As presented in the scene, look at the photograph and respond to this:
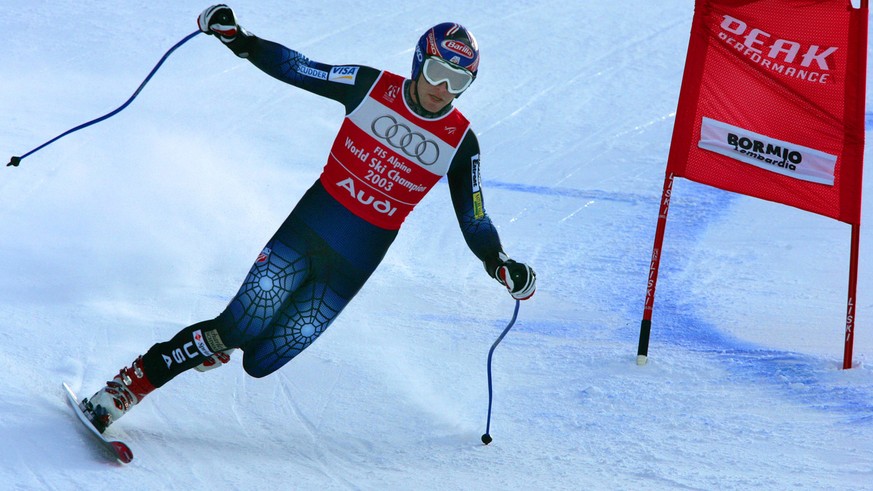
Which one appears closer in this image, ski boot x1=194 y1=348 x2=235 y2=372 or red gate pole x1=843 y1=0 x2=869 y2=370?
ski boot x1=194 y1=348 x2=235 y2=372

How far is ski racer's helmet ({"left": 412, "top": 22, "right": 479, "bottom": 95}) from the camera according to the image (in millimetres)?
4289

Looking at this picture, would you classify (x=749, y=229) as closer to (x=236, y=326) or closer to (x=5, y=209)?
(x=236, y=326)

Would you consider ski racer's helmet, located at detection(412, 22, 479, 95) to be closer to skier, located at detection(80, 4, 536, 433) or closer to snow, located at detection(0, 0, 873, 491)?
skier, located at detection(80, 4, 536, 433)

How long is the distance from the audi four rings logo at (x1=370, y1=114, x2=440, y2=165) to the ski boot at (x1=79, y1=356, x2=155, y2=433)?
1436 mm

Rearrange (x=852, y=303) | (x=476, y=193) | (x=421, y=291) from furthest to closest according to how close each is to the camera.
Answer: (x=421, y=291)
(x=852, y=303)
(x=476, y=193)

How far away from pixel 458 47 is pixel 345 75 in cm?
53

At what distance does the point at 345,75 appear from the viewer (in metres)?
4.50

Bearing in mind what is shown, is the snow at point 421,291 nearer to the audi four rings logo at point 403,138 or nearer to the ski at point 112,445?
the ski at point 112,445

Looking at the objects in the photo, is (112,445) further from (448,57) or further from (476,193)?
(448,57)

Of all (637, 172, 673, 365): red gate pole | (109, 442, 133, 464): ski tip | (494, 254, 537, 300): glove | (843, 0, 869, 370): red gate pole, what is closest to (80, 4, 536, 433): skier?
(494, 254, 537, 300): glove

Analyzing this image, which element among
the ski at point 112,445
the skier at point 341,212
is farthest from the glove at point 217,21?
the ski at point 112,445

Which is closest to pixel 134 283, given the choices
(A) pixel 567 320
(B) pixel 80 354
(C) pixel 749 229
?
(B) pixel 80 354

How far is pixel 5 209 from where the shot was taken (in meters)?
7.11

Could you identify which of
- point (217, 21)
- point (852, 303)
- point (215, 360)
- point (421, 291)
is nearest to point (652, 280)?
point (852, 303)
